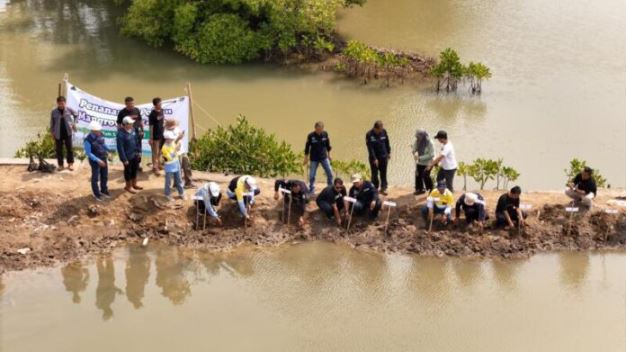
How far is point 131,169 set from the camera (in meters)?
11.5

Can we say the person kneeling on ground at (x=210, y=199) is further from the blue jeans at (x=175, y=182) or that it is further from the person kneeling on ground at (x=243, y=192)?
the blue jeans at (x=175, y=182)

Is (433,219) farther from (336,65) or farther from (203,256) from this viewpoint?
(336,65)

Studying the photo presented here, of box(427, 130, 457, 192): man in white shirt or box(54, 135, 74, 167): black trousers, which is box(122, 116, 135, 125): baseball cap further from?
box(427, 130, 457, 192): man in white shirt

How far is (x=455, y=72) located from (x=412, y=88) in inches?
44.6

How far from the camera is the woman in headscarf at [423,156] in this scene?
11.2 meters

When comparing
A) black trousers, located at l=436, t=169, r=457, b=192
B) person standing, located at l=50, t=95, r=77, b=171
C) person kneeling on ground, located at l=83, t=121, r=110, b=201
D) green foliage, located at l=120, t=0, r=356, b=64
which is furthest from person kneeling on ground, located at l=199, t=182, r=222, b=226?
green foliage, located at l=120, t=0, r=356, b=64

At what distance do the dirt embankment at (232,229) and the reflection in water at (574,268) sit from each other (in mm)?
197

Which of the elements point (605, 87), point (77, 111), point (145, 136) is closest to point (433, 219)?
point (145, 136)

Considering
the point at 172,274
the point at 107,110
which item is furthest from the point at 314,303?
the point at 107,110

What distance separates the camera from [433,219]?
36.6 feet

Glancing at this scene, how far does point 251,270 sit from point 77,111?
14.0ft

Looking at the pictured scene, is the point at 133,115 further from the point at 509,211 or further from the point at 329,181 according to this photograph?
the point at 509,211

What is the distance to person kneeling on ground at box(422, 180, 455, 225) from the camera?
35.9ft

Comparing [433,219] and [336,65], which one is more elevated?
[336,65]
